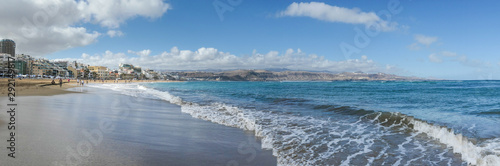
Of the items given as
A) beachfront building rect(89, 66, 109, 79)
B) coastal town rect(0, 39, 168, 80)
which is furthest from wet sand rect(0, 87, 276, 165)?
beachfront building rect(89, 66, 109, 79)

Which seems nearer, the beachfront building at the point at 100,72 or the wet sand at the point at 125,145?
the wet sand at the point at 125,145

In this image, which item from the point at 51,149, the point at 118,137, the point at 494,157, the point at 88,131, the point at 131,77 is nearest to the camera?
the point at 51,149

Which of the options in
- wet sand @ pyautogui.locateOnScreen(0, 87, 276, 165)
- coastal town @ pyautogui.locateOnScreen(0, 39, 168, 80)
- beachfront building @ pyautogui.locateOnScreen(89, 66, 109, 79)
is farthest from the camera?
beachfront building @ pyautogui.locateOnScreen(89, 66, 109, 79)

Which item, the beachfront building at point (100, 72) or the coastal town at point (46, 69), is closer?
the coastal town at point (46, 69)

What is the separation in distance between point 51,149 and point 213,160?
119 inches

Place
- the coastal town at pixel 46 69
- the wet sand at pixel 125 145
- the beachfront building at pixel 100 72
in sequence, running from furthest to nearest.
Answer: the beachfront building at pixel 100 72, the coastal town at pixel 46 69, the wet sand at pixel 125 145

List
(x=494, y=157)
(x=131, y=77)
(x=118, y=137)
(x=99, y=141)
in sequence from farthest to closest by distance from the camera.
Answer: (x=131, y=77) < (x=118, y=137) < (x=99, y=141) < (x=494, y=157)

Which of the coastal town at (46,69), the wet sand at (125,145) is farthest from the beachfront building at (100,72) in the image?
the wet sand at (125,145)

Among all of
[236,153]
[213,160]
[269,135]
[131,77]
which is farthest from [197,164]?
[131,77]

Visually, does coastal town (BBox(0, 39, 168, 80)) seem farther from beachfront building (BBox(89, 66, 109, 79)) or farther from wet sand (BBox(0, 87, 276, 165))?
wet sand (BBox(0, 87, 276, 165))

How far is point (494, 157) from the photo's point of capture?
525 centimetres

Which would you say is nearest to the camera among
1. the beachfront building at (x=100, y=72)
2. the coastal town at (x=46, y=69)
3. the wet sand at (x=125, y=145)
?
the wet sand at (x=125, y=145)

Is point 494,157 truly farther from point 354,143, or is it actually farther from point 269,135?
point 269,135

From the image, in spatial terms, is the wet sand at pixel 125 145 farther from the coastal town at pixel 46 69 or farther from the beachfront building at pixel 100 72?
the beachfront building at pixel 100 72
